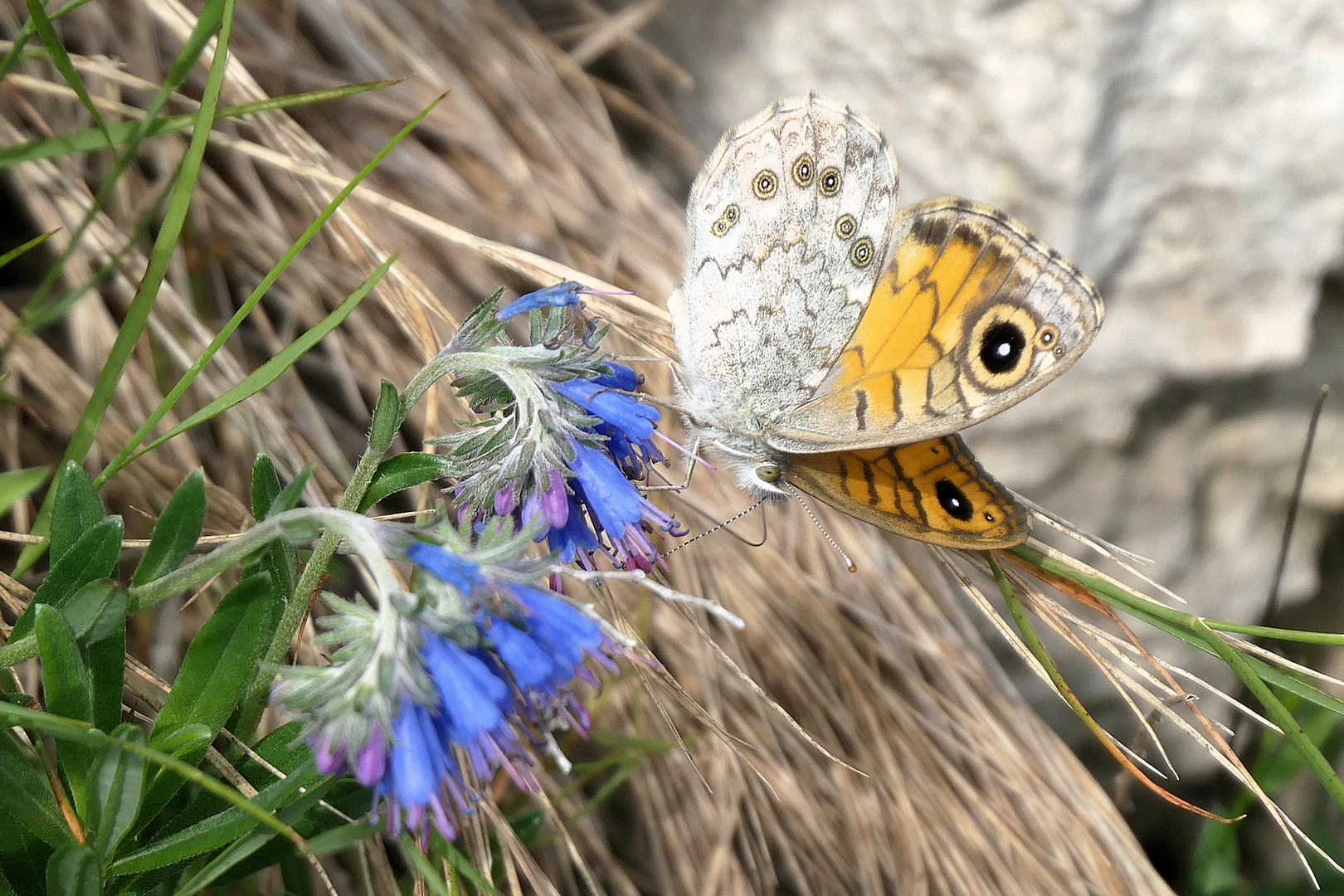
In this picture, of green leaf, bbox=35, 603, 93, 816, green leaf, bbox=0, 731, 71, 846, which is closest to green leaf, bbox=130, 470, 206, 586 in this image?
green leaf, bbox=35, 603, 93, 816

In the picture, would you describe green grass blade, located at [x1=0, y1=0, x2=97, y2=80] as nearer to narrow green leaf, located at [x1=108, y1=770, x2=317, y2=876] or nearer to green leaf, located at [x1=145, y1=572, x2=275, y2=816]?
green leaf, located at [x1=145, y1=572, x2=275, y2=816]

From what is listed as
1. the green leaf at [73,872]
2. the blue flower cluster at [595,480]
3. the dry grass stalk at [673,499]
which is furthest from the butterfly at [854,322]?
the green leaf at [73,872]

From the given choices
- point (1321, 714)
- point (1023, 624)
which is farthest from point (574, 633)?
point (1321, 714)

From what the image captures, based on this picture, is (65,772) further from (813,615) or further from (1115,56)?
(1115,56)

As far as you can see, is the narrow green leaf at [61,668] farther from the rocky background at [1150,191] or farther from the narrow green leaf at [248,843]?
the rocky background at [1150,191]

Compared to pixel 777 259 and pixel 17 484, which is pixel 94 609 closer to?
pixel 17 484
